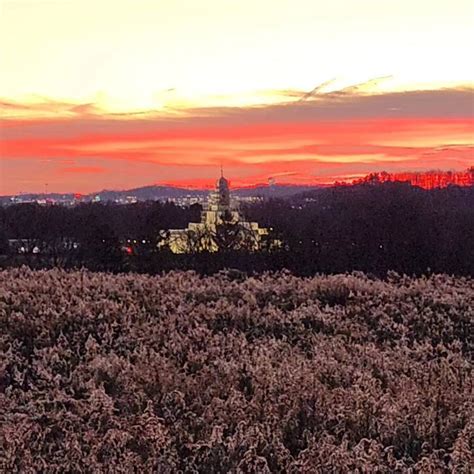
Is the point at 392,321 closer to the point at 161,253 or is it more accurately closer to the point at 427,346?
the point at 427,346

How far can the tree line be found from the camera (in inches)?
1333

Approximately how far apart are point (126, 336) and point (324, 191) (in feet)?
232

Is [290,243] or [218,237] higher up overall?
[218,237]

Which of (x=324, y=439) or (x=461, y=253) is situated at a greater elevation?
(x=324, y=439)

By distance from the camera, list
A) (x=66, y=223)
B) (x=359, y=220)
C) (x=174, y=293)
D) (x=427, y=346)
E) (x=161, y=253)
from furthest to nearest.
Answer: (x=66, y=223), (x=359, y=220), (x=161, y=253), (x=174, y=293), (x=427, y=346)

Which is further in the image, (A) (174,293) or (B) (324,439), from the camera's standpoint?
(A) (174,293)

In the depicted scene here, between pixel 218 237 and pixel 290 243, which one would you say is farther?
pixel 218 237

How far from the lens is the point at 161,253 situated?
1441 inches

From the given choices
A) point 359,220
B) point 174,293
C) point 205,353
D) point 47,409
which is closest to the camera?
point 47,409

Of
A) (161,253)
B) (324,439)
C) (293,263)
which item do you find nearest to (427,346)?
(324,439)

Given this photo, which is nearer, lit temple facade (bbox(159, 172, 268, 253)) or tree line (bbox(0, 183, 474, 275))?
tree line (bbox(0, 183, 474, 275))

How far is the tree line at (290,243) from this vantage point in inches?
1333

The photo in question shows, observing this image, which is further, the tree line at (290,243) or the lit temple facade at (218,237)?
the lit temple facade at (218,237)

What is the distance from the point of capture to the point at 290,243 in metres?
37.9
